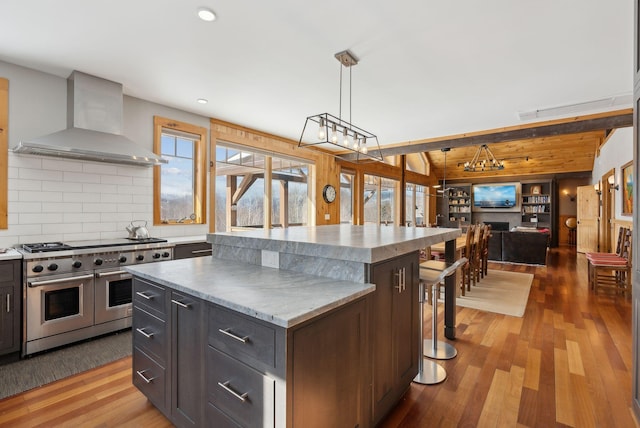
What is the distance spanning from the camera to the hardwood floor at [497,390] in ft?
6.27

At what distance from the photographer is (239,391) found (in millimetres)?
1353

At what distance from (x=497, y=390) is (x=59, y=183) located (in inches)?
170

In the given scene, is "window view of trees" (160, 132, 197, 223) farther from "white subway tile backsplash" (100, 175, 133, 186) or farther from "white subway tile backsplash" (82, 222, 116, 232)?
"white subway tile backsplash" (82, 222, 116, 232)

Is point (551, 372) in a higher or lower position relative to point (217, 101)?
lower

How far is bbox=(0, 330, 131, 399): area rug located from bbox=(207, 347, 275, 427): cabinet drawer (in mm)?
1750

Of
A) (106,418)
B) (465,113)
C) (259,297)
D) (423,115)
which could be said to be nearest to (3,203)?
(106,418)

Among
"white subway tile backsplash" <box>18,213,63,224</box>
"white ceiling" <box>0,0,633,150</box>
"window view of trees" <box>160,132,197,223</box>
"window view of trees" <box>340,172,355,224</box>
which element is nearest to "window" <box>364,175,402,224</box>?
"window view of trees" <box>340,172,355,224</box>

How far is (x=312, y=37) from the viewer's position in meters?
2.50

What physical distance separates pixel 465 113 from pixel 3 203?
5277 millimetres

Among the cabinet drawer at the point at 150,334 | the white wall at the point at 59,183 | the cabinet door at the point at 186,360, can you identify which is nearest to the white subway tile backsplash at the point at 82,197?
the white wall at the point at 59,183

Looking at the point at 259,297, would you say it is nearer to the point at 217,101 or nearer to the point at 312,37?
the point at 312,37

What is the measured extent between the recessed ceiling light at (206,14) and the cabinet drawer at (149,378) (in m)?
2.27

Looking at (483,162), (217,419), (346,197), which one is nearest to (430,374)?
A: (217,419)

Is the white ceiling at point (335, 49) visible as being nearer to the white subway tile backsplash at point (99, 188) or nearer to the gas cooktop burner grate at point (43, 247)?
the white subway tile backsplash at point (99, 188)
